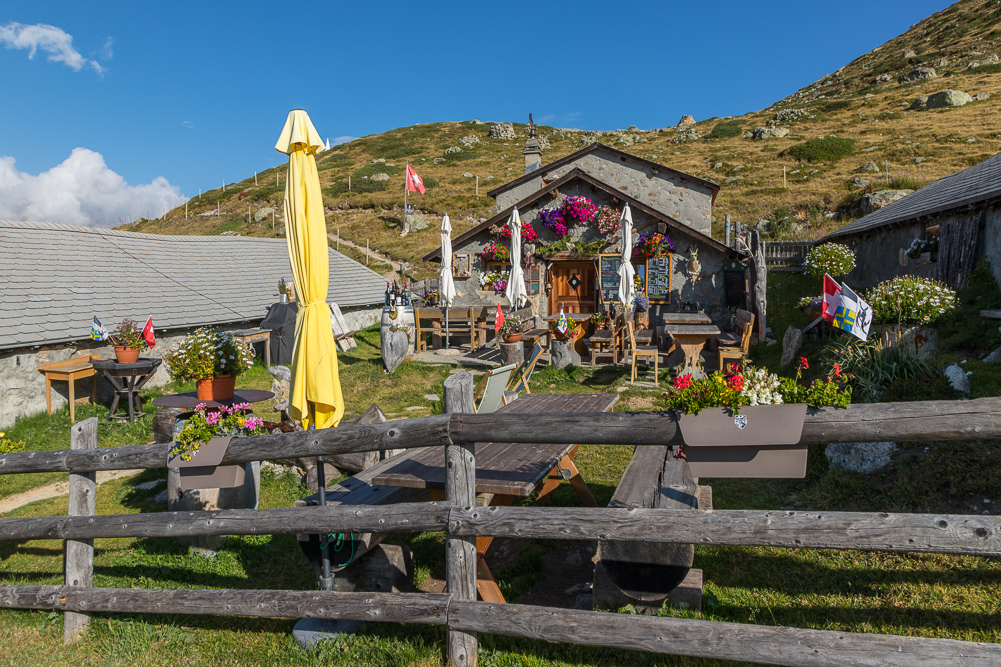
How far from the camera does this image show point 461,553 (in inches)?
119

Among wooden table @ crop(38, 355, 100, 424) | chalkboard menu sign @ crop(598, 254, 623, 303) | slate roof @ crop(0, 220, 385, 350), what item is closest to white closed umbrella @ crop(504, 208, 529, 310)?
chalkboard menu sign @ crop(598, 254, 623, 303)

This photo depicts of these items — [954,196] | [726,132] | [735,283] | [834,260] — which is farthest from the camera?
[726,132]

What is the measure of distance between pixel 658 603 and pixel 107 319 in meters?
11.7

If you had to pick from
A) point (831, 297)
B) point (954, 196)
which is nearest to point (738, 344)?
point (954, 196)

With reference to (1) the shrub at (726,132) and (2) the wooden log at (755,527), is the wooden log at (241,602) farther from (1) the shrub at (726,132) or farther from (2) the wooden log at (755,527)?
(1) the shrub at (726,132)

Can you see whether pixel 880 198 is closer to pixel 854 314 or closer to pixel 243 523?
pixel 854 314

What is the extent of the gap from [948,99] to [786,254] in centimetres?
2843

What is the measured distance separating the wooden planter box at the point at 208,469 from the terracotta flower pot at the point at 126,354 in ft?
19.7

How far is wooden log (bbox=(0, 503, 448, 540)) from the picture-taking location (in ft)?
10.2

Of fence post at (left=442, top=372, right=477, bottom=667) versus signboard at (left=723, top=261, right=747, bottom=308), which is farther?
signboard at (left=723, top=261, right=747, bottom=308)

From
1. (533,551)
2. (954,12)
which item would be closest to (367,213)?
(533,551)

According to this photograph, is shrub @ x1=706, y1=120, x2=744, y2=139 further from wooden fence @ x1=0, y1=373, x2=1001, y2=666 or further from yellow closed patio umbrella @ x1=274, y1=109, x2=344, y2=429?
wooden fence @ x1=0, y1=373, x2=1001, y2=666

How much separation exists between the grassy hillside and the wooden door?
1298 cm

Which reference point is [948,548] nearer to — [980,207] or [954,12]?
[980,207]
